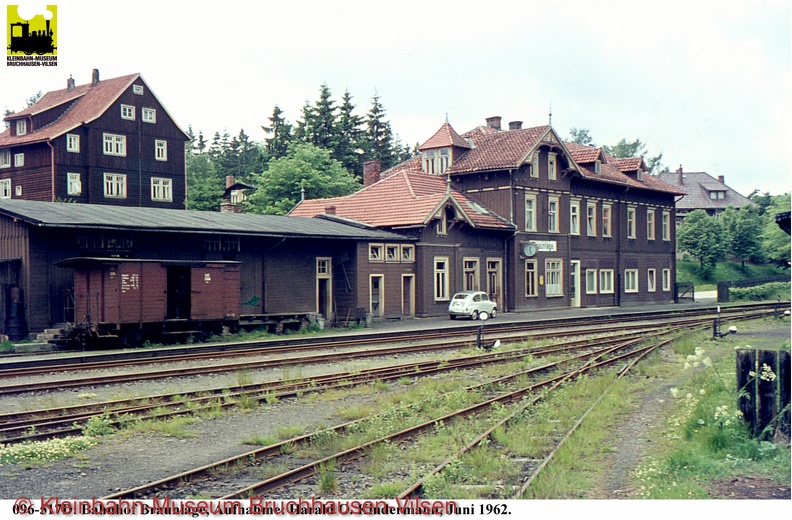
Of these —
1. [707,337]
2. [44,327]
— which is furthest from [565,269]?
[44,327]

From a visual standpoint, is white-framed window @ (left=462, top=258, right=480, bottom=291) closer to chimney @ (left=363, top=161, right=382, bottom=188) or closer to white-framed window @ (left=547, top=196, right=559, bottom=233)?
white-framed window @ (left=547, top=196, right=559, bottom=233)

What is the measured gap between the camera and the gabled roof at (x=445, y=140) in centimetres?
4103

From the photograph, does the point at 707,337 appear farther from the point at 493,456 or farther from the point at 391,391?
the point at 493,456

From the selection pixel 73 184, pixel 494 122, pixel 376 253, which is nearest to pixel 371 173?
pixel 494 122

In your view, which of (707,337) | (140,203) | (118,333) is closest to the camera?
(118,333)

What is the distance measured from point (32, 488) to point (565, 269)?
118 ft

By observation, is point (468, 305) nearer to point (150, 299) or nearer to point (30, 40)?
point (150, 299)

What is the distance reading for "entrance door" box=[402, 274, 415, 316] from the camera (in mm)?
34125

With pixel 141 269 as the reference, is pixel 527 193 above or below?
above

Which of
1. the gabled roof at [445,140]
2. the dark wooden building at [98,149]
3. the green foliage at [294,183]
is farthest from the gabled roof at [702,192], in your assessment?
the dark wooden building at [98,149]

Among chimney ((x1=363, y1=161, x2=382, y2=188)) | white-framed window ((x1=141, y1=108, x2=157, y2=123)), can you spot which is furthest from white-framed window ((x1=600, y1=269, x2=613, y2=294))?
white-framed window ((x1=141, y1=108, x2=157, y2=123))

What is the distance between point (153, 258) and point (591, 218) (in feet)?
86.3

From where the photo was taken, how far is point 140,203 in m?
49.2

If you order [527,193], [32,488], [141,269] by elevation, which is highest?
[527,193]
